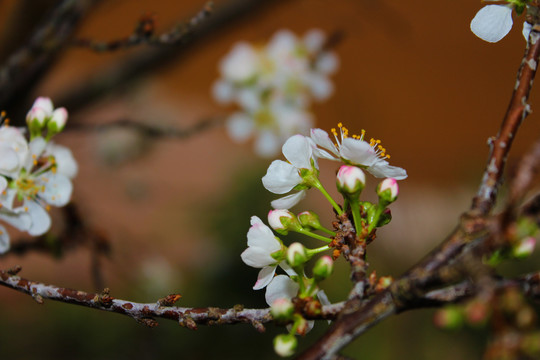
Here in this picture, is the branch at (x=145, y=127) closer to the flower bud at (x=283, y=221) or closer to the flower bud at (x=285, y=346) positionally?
the flower bud at (x=283, y=221)

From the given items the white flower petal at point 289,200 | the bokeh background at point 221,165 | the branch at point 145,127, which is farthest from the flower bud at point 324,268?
the branch at point 145,127

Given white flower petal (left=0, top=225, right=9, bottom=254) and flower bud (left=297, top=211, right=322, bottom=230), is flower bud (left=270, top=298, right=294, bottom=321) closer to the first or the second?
flower bud (left=297, top=211, right=322, bottom=230)

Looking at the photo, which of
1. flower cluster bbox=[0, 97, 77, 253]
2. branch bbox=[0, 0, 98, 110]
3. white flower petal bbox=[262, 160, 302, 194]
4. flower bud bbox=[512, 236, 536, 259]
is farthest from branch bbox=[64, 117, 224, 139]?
flower bud bbox=[512, 236, 536, 259]

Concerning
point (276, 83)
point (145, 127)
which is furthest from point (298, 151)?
point (276, 83)

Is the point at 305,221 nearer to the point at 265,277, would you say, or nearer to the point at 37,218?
the point at 265,277

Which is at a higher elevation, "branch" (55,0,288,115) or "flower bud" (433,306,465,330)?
"branch" (55,0,288,115)

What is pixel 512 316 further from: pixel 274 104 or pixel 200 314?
pixel 274 104

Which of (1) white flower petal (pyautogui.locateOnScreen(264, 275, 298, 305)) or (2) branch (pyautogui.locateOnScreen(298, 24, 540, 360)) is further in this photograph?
(1) white flower petal (pyautogui.locateOnScreen(264, 275, 298, 305))
